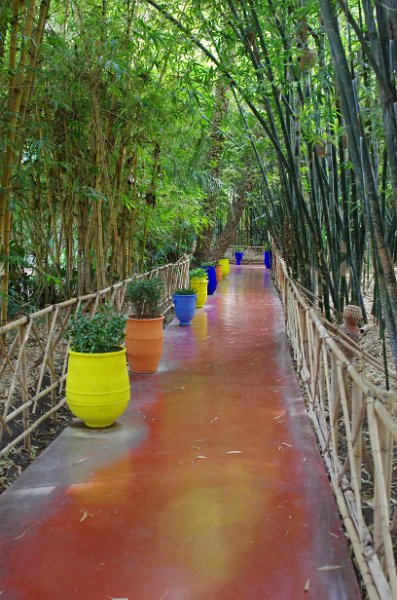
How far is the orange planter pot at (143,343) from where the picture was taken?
14.3ft

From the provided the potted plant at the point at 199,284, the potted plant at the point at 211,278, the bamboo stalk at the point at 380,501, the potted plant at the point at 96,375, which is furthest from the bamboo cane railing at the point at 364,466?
the potted plant at the point at 211,278

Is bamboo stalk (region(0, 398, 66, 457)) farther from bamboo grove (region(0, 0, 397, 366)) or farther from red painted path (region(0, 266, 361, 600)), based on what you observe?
bamboo grove (region(0, 0, 397, 366))

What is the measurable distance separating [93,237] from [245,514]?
10.3 ft

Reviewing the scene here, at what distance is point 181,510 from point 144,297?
230cm

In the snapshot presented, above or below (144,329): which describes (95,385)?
below

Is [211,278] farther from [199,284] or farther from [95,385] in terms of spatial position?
[95,385]

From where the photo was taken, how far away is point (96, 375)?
3.04 m

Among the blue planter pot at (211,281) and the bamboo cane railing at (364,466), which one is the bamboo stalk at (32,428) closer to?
the bamboo cane railing at (364,466)

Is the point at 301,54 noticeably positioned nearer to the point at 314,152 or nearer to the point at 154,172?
the point at 314,152

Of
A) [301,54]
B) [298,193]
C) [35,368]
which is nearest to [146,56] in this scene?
[301,54]

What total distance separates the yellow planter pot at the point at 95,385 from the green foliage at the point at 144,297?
1289mm

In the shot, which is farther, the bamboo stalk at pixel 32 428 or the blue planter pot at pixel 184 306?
the blue planter pot at pixel 184 306

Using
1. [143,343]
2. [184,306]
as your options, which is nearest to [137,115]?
[143,343]

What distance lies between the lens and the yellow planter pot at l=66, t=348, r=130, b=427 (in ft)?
9.97
